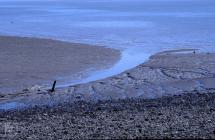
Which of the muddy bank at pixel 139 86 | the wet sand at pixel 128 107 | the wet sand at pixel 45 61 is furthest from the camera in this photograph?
the wet sand at pixel 45 61

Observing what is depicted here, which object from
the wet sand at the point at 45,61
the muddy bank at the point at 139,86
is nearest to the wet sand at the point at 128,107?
the muddy bank at the point at 139,86

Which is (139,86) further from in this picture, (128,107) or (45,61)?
(45,61)

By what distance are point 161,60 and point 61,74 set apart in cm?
593

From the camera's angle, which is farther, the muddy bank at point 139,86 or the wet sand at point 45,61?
Result: the wet sand at point 45,61

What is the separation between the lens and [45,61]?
1035 inches

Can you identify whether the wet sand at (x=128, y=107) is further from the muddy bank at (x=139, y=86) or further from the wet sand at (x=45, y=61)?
the wet sand at (x=45, y=61)

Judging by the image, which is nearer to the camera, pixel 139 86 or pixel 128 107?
pixel 128 107

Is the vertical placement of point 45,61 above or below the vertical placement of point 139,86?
above

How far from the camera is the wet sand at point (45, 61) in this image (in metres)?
21.7

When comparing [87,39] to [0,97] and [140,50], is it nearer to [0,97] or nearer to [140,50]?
[140,50]

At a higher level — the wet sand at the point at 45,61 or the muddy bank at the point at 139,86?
the wet sand at the point at 45,61

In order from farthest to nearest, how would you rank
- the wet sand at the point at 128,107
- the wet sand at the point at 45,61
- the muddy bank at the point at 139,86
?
1. the wet sand at the point at 45,61
2. the muddy bank at the point at 139,86
3. the wet sand at the point at 128,107

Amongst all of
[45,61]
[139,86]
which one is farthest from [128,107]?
[45,61]

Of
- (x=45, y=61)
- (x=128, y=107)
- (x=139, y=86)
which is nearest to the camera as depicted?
(x=128, y=107)
